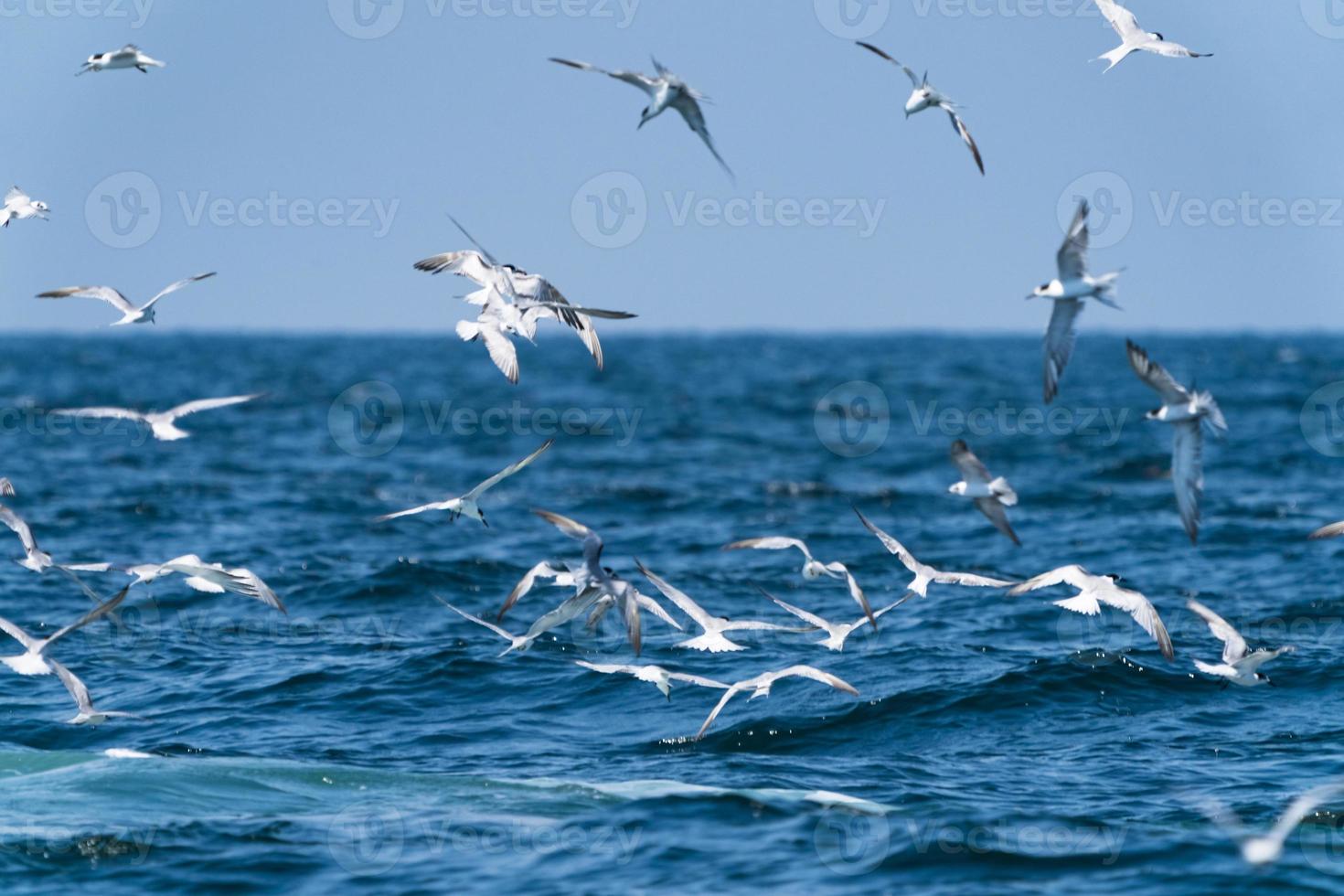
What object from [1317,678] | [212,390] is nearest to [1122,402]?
[212,390]

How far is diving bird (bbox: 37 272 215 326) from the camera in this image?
16.6 metres

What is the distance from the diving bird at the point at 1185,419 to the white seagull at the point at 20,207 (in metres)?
11.3

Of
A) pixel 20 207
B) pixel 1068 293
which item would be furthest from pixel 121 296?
pixel 1068 293

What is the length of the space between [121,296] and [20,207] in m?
1.39

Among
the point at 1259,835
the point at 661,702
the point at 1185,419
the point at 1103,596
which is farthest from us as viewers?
the point at 661,702

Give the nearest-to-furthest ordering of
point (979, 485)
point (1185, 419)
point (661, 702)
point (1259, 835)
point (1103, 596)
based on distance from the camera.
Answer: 1. point (1259, 835)
2. point (1185, 419)
3. point (979, 485)
4. point (1103, 596)
5. point (661, 702)

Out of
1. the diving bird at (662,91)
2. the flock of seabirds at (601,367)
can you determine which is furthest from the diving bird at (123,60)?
the diving bird at (662,91)

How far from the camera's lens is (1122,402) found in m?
72.4

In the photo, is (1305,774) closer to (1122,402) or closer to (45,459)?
(45,459)

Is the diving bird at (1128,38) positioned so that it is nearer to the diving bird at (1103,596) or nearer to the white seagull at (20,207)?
the diving bird at (1103,596)

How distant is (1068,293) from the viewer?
13.7 metres

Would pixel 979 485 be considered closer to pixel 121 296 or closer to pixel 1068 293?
pixel 1068 293

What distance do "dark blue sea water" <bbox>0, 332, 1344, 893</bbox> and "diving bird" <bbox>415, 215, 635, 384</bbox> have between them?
425cm

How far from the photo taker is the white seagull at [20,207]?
17.2 meters
